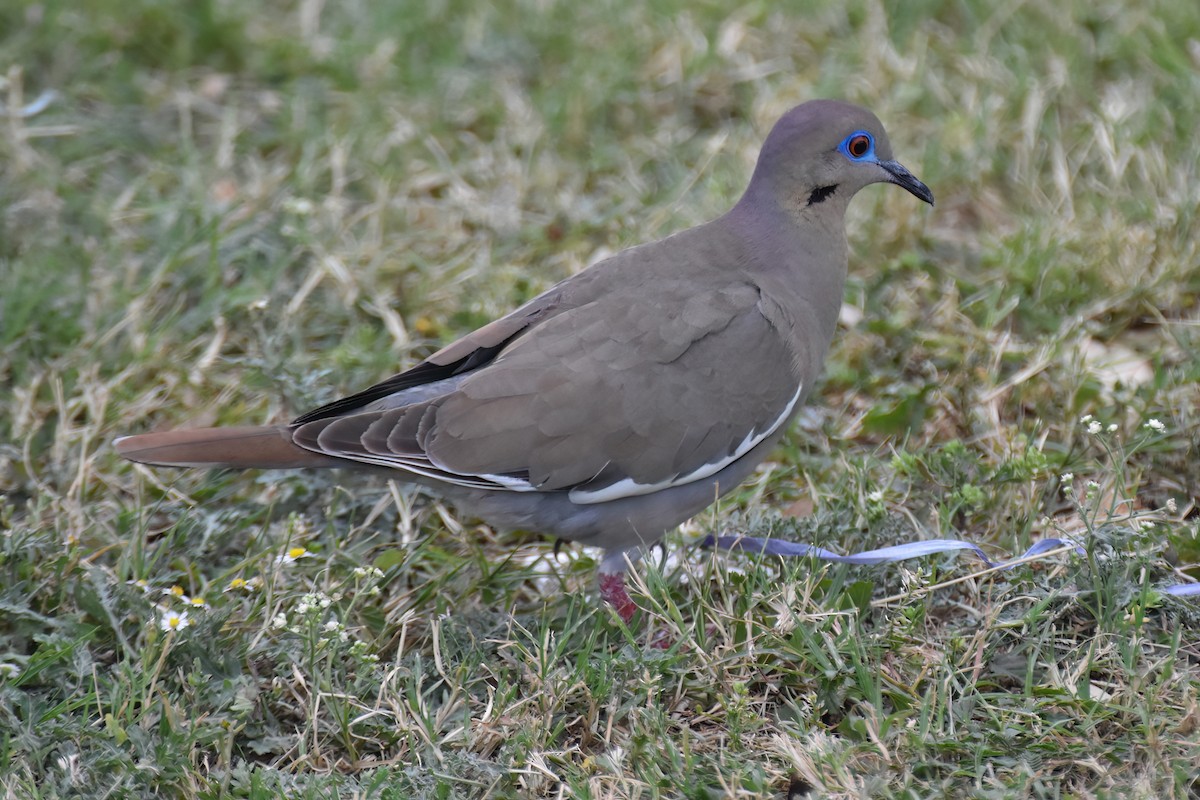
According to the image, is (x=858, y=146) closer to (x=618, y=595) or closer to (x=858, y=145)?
(x=858, y=145)

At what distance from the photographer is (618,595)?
11.3 ft

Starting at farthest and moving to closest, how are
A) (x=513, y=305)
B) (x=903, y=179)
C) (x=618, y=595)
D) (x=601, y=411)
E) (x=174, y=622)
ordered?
(x=513, y=305) < (x=903, y=179) < (x=618, y=595) < (x=601, y=411) < (x=174, y=622)

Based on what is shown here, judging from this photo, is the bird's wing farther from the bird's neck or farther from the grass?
the grass

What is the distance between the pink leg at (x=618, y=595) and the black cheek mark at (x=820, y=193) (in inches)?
45.7

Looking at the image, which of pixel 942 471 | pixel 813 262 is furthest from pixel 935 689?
pixel 813 262

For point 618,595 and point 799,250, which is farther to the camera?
point 799,250

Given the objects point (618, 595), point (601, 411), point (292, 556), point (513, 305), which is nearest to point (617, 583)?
point (618, 595)

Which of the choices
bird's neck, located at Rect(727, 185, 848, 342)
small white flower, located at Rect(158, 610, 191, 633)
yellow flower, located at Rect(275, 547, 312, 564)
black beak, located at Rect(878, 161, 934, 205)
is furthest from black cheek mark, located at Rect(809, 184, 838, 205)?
small white flower, located at Rect(158, 610, 191, 633)

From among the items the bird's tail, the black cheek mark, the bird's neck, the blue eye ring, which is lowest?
the bird's tail

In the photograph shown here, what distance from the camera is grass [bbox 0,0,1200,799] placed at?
117 inches

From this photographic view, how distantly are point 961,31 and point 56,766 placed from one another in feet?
14.9

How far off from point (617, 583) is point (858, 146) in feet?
4.50

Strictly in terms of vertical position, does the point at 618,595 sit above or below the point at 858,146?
below

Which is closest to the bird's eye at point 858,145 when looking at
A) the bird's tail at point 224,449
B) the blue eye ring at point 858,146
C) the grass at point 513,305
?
the blue eye ring at point 858,146
